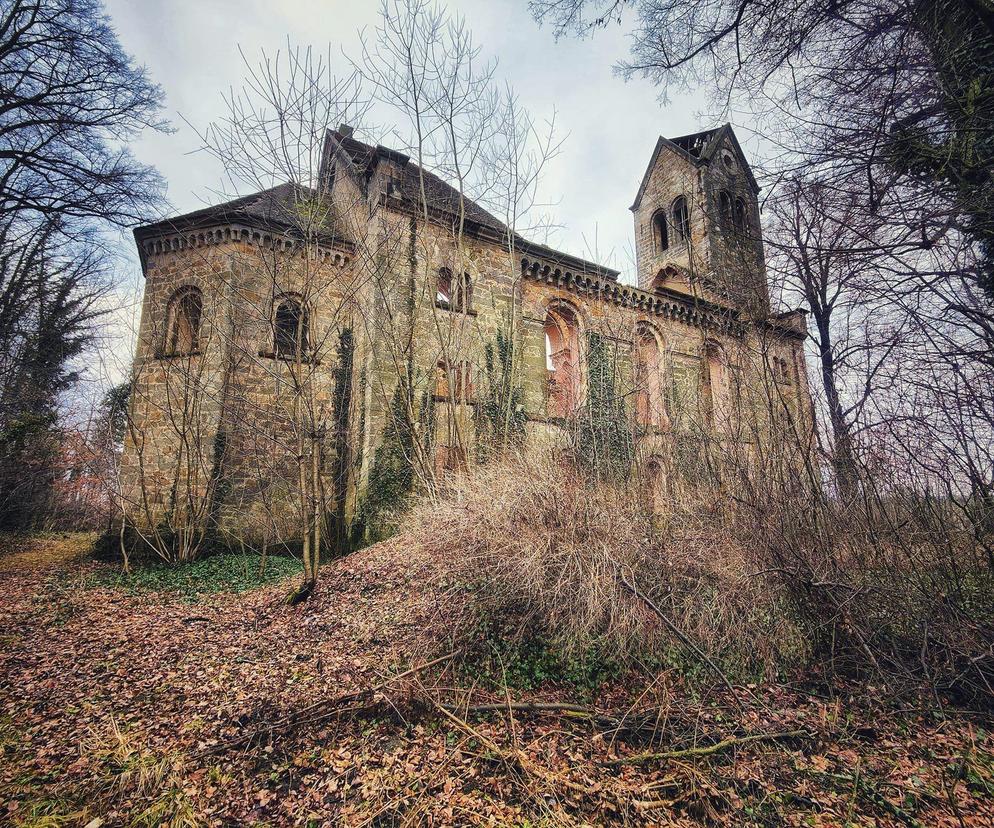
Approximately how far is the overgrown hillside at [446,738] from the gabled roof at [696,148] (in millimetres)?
20608

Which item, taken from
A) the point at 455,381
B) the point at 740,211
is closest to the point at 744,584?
the point at 455,381

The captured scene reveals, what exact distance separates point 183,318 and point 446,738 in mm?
11475

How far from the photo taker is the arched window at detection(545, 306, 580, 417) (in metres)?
12.8

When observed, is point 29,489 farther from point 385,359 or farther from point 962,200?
point 962,200

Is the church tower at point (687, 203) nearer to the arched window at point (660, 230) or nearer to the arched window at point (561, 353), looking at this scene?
the arched window at point (660, 230)

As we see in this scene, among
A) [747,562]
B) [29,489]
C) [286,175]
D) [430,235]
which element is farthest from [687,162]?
[29,489]

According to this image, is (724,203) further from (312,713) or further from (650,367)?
(312,713)

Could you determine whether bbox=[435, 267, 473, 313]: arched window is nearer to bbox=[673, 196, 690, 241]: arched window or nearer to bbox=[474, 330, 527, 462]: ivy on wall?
bbox=[474, 330, 527, 462]: ivy on wall

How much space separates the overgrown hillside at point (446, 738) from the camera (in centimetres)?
304

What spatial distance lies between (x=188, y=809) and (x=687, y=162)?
2339cm

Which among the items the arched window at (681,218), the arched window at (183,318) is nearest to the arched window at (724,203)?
the arched window at (681,218)

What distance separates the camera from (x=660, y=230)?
Answer: 20953 mm

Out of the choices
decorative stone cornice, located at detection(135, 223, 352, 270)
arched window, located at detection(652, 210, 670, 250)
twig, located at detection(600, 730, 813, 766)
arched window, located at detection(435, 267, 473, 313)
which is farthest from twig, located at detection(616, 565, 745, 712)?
arched window, located at detection(652, 210, 670, 250)

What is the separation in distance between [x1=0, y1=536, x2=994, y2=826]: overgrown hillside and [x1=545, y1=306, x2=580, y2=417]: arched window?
27.6 ft
